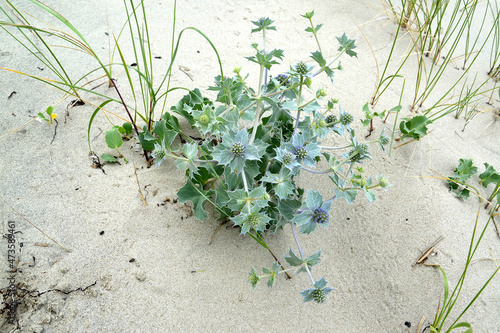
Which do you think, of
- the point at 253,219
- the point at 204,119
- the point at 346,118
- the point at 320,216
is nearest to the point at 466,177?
the point at 346,118

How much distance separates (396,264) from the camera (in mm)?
1530

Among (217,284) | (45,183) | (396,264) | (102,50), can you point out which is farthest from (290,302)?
(102,50)

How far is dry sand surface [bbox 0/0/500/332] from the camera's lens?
1309 millimetres

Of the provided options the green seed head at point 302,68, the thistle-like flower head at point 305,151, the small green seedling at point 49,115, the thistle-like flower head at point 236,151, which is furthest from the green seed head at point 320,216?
the small green seedling at point 49,115

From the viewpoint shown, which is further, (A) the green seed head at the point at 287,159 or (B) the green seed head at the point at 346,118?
(B) the green seed head at the point at 346,118

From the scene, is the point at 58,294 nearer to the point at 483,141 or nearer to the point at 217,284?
the point at 217,284

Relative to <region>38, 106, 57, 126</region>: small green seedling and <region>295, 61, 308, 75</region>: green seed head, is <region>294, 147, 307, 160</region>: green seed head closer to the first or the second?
<region>295, 61, 308, 75</region>: green seed head

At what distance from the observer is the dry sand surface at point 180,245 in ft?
4.29

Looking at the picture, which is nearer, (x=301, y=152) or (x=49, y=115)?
(x=301, y=152)

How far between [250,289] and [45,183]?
3.38ft

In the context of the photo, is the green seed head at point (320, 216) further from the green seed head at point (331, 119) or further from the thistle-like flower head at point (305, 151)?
the green seed head at point (331, 119)

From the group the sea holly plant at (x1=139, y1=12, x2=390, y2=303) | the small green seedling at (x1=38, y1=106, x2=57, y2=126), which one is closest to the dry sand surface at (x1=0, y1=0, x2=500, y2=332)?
the small green seedling at (x1=38, y1=106, x2=57, y2=126)

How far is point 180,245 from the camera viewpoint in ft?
4.78

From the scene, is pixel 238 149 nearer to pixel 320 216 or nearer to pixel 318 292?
pixel 320 216
